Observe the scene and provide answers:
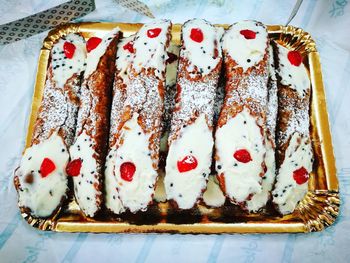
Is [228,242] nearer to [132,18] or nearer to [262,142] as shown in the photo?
[262,142]

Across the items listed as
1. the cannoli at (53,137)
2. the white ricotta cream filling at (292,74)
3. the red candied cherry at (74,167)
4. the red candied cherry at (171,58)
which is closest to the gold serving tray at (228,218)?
the cannoli at (53,137)

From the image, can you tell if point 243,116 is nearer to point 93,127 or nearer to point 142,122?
point 142,122

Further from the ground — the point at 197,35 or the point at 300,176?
the point at 197,35

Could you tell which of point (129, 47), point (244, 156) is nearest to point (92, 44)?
point (129, 47)

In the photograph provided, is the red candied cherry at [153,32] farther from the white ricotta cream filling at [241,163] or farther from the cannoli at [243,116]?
the white ricotta cream filling at [241,163]

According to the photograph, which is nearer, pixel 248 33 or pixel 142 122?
pixel 142 122

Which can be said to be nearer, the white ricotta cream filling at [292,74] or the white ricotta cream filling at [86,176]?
the white ricotta cream filling at [86,176]
